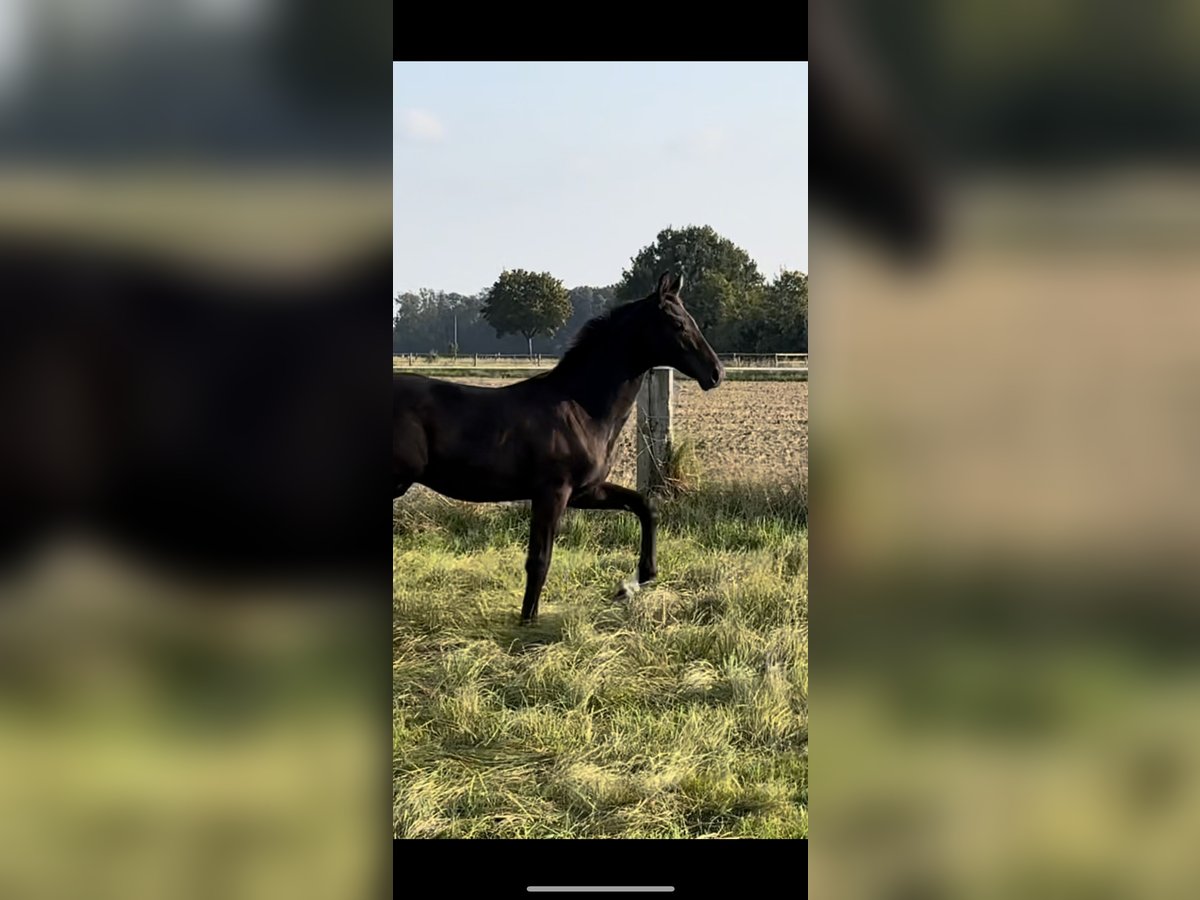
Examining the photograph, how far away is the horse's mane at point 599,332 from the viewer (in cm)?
398

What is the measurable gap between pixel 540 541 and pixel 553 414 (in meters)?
0.50

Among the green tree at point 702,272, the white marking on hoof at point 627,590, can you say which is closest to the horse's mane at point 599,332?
the white marking on hoof at point 627,590

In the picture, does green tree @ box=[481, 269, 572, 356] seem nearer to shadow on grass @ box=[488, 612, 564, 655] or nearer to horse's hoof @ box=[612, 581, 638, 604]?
horse's hoof @ box=[612, 581, 638, 604]

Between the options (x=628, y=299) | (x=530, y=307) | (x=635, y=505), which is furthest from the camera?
(x=530, y=307)

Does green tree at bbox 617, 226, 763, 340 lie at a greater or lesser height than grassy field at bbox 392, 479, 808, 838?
greater

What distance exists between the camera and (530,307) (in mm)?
15398

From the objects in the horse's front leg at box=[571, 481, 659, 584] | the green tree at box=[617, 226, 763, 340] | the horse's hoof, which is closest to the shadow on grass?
the horse's hoof

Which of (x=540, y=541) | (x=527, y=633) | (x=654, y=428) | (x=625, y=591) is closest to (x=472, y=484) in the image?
(x=540, y=541)

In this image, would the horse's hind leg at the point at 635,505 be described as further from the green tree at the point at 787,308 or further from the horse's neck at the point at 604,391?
the green tree at the point at 787,308

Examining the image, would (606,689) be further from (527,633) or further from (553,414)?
(553,414)

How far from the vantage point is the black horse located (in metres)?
3.91
